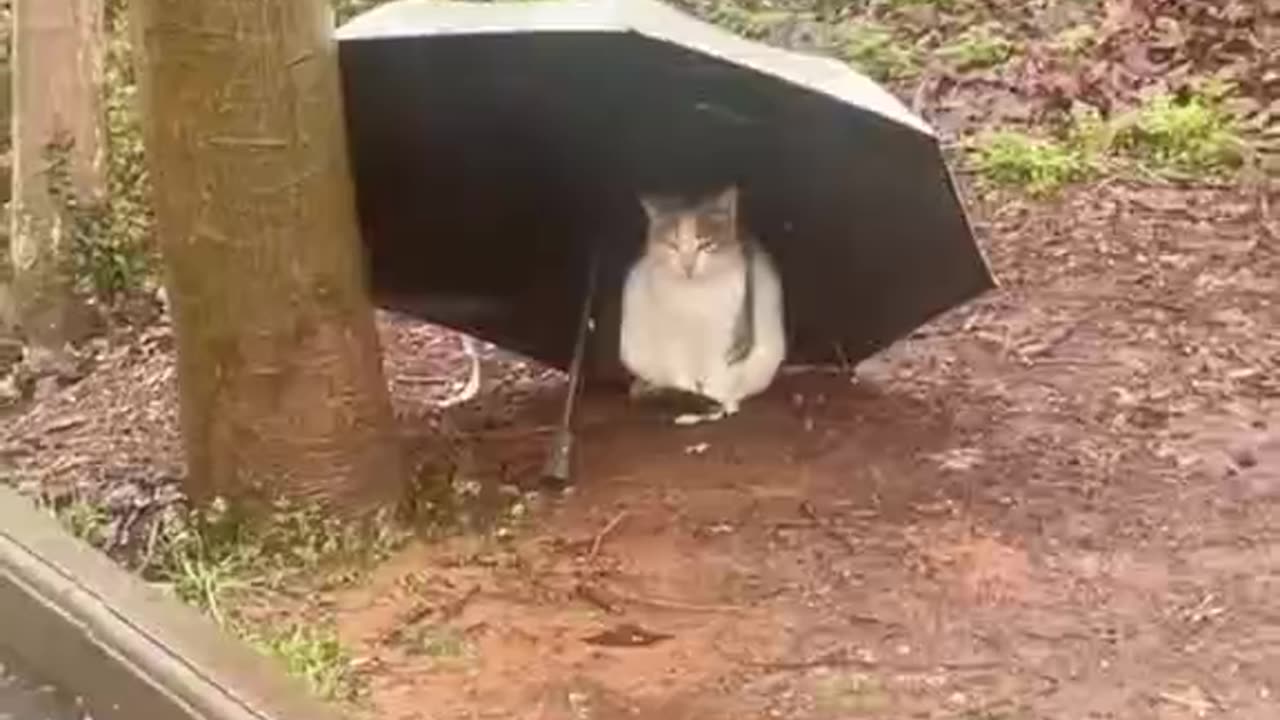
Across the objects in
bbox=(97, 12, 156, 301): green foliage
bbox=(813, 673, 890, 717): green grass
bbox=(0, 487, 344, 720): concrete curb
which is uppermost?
bbox=(0, 487, 344, 720): concrete curb

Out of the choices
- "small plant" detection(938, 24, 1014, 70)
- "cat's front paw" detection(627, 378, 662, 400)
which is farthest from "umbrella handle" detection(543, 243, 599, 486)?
"small plant" detection(938, 24, 1014, 70)

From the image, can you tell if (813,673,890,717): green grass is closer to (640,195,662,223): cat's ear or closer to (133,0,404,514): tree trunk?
(133,0,404,514): tree trunk

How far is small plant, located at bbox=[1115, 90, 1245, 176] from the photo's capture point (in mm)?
6980

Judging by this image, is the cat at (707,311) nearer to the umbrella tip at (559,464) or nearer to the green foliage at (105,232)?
the umbrella tip at (559,464)


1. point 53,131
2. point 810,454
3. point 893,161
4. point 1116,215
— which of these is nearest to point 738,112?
point 893,161

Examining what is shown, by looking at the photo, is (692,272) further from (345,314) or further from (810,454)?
(345,314)

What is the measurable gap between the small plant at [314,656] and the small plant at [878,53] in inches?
178

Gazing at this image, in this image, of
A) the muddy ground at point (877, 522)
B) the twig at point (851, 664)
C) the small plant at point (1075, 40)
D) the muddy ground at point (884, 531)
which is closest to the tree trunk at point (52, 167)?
the muddy ground at point (877, 522)

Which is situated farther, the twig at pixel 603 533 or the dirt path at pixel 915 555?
the twig at pixel 603 533

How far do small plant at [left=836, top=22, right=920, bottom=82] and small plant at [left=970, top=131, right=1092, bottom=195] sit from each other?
939 mm

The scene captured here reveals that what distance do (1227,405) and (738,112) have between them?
1.30 metres

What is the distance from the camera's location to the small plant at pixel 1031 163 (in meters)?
6.98

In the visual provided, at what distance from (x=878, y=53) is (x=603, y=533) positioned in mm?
4211

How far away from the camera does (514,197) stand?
4965mm
